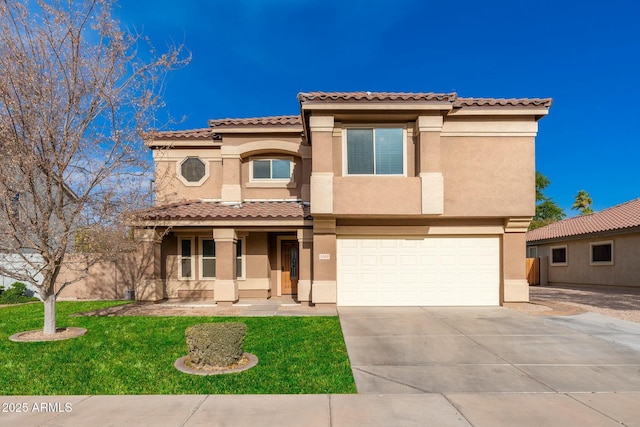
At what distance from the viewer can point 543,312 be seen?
11703 millimetres

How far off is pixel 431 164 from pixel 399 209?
5.62 feet

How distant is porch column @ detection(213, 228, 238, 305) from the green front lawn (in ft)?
8.94

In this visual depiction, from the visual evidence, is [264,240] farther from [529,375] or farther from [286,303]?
[529,375]

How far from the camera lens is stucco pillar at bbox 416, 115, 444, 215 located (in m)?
11.9

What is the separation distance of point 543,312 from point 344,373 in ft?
27.5

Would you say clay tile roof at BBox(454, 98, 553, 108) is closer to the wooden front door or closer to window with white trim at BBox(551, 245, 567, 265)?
the wooden front door

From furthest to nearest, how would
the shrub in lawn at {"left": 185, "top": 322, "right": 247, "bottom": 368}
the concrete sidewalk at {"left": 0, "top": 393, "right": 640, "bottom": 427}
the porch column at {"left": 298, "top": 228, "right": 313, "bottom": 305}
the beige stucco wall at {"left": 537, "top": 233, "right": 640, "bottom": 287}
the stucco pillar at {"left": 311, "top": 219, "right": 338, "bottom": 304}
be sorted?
the beige stucco wall at {"left": 537, "top": 233, "right": 640, "bottom": 287} → the porch column at {"left": 298, "top": 228, "right": 313, "bottom": 305} → the stucco pillar at {"left": 311, "top": 219, "right": 338, "bottom": 304} → the shrub in lawn at {"left": 185, "top": 322, "right": 247, "bottom": 368} → the concrete sidewalk at {"left": 0, "top": 393, "right": 640, "bottom": 427}

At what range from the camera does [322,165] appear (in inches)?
475

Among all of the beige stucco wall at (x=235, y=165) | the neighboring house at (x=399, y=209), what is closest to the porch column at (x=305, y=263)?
the neighboring house at (x=399, y=209)

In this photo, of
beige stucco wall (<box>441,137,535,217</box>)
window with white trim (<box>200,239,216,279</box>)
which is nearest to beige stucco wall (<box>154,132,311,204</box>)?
window with white trim (<box>200,239,216,279</box>)

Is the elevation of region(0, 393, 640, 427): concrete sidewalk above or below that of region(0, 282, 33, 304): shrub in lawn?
above

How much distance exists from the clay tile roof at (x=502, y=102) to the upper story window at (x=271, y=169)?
676cm

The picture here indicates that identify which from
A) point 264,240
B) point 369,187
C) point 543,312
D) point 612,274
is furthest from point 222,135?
point 612,274

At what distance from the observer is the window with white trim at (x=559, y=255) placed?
2289cm
